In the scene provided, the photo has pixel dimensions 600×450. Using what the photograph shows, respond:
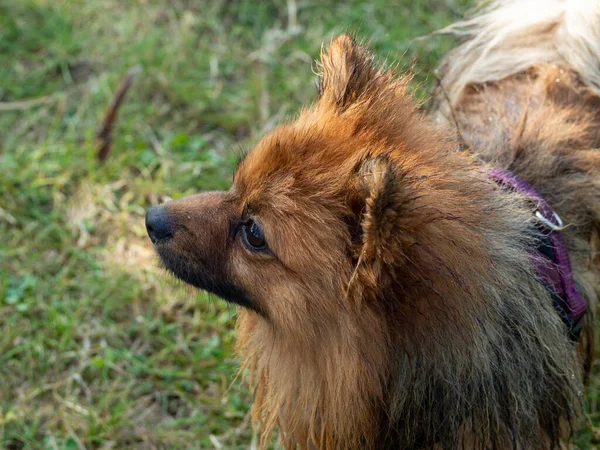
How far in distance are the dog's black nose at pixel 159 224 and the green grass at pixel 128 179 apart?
3.23 ft

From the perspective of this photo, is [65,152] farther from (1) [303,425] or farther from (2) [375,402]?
(2) [375,402]

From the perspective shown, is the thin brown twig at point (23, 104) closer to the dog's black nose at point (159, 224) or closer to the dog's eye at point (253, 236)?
the dog's black nose at point (159, 224)

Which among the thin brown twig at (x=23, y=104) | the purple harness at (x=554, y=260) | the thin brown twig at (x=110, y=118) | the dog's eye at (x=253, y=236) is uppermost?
the purple harness at (x=554, y=260)

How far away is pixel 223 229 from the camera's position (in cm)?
250

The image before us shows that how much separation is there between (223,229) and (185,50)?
301 cm

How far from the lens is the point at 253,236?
2412mm

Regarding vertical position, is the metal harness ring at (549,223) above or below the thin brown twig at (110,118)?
above

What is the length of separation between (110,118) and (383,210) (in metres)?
2.99

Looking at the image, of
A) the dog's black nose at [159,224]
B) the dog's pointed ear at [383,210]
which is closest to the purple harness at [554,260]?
the dog's pointed ear at [383,210]

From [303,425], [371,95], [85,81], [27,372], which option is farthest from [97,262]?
[371,95]

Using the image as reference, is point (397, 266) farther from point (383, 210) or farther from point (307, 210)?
point (307, 210)

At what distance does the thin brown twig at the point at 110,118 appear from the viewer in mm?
4484

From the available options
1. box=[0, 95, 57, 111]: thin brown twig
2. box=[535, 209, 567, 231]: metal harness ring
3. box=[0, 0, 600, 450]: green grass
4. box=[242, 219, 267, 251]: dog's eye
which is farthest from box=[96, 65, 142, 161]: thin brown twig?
box=[535, 209, 567, 231]: metal harness ring

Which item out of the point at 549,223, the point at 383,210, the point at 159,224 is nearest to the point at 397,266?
the point at 383,210
